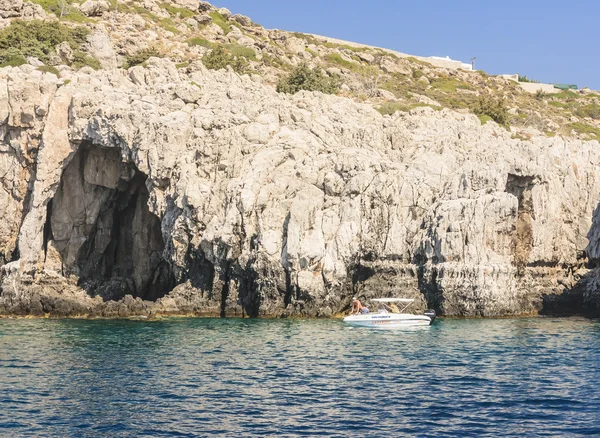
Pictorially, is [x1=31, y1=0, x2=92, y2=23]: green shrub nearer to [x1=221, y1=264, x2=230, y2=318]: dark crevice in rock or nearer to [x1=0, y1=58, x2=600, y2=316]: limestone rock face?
[x1=0, y1=58, x2=600, y2=316]: limestone rock face

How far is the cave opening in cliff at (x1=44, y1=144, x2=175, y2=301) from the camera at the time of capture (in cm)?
6875

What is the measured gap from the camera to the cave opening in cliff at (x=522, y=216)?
64.5 m

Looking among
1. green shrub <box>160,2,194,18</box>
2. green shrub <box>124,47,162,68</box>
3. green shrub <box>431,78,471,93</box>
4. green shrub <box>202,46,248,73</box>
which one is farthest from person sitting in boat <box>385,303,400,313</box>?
green shrub <box>160,2,194,18</box>

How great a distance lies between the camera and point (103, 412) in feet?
87.7

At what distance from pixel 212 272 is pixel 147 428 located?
1552 inches

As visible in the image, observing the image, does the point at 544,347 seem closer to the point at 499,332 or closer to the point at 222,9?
the point at 499,332

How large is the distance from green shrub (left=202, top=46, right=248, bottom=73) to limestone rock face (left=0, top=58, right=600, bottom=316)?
1993cm

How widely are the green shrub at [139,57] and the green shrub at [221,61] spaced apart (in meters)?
6.86

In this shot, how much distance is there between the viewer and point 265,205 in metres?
60.6

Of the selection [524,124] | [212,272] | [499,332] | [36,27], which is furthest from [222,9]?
[499,332]

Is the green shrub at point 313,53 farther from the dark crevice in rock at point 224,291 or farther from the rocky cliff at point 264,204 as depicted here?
the dark crevice in rock at point 224,291

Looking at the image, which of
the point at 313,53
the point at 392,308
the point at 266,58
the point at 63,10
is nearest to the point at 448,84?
the point at 313,53

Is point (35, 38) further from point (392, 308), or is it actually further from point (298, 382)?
point (298, 382)

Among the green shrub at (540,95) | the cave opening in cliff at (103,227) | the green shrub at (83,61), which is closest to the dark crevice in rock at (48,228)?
the cave opening in cliff at (103,227)
